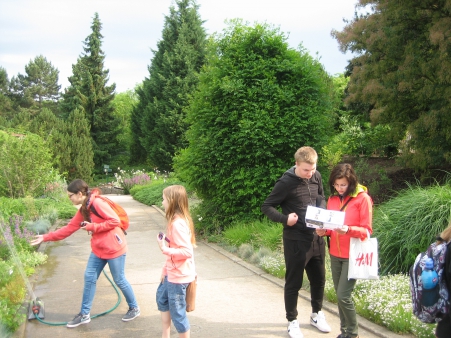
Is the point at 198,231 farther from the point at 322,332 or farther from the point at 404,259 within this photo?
the point at 322,332

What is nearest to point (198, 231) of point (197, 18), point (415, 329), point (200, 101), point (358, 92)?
point (200, 101)

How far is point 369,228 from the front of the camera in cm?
406

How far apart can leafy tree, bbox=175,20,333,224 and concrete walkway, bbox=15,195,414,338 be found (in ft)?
4.63

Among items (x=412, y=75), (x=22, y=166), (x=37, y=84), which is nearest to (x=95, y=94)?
(x=37, y=84)

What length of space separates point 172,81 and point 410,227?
2771cm

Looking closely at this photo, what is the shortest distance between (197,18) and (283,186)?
32566 mm

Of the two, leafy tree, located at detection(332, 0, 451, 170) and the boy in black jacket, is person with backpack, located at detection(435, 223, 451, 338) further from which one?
leafy tree, located at detection(332, 0, 451, 170)

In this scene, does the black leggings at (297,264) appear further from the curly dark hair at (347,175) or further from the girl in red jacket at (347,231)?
the curly dark hair at (347,175)

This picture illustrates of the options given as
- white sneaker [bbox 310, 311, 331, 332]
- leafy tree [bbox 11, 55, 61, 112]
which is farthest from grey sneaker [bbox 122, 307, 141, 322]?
leafy tree [bbox 11, 55, 61, 112]

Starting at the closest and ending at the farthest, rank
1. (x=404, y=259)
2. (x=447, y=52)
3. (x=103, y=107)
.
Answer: (x=404, y=259)
(x=447, y=52)
(x=103, y=107)

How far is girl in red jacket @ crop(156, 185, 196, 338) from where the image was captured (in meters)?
3.89

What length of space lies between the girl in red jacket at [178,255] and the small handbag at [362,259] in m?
1.38

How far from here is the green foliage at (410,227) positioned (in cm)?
573

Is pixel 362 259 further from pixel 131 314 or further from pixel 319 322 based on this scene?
pixel 131 314
